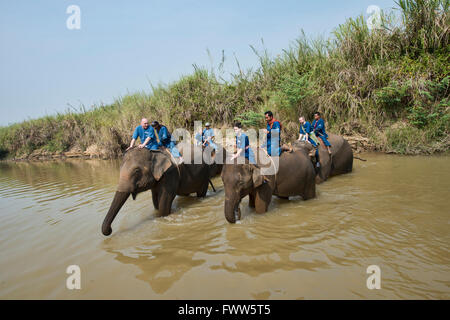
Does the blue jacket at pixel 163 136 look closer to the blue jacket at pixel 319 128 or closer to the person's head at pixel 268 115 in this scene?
the person's head at pixel 268 115

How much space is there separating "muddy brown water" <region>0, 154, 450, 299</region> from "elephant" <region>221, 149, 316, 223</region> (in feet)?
0.91

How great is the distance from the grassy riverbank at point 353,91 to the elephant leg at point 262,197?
7.60m

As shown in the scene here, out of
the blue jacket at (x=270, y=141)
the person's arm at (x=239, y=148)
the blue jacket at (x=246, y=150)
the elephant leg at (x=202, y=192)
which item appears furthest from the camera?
the elephant leg at (x=202, y=192)

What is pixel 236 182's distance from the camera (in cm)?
413

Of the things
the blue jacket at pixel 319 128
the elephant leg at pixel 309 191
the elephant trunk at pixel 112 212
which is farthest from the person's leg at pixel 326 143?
the elephant trunk at pixel 112 212

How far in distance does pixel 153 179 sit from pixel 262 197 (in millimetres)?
2026

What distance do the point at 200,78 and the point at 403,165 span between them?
11.3 meters

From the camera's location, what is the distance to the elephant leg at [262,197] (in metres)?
4.60

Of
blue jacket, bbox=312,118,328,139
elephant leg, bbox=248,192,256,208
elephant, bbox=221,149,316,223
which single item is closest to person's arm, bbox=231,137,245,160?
elephant, bbox=221,149,316,223

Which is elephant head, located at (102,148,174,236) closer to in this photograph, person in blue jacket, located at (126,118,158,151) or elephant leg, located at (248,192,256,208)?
person in blue jacket, located at (126,118,158,151)

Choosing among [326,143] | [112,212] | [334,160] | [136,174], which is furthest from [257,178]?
[334,160]

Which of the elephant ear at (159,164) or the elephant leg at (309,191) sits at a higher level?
the elephant ear at (159,164)

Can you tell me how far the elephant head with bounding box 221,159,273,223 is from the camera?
4.14 metres

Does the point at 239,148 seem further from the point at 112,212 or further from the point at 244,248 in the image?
the point at 112,212
